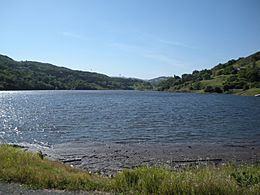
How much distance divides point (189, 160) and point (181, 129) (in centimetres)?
2207

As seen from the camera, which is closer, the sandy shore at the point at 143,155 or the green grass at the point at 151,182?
the green grass at the point at 151,182

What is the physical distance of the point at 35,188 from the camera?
12781mm

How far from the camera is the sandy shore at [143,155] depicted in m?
29.4

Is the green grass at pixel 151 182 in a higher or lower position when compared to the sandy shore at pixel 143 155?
higher

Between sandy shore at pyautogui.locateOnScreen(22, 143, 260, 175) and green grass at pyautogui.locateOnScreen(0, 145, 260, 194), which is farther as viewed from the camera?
sandy shore at pyautogui.locateOnScreen(22, 143, 260, 175)

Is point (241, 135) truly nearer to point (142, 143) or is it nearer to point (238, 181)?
point (142, 143)

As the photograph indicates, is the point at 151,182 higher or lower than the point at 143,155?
higher

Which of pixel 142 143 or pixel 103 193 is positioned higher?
pixel 103 193

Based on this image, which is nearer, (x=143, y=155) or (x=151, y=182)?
(x=151, y=182)

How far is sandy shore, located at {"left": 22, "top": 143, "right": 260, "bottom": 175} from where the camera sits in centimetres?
2941

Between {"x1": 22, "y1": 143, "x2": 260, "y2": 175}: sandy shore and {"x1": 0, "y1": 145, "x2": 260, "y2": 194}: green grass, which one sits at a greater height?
{"x1": 0, "y1": 145, "x2": 260, "y2": 194}: green grass

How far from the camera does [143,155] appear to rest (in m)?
32.9

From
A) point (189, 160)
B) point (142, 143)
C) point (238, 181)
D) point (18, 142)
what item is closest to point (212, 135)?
point (142, 143)

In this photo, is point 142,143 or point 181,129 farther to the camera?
point 181,129
